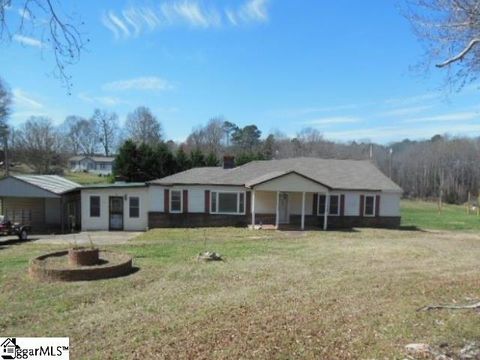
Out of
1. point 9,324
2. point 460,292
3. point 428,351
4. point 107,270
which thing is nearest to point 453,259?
point 460,292

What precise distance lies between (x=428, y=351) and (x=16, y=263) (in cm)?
1163

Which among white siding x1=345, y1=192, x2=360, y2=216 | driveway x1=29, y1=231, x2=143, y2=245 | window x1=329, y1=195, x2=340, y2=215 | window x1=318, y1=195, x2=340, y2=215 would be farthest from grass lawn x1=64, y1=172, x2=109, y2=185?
white siding x1=345, y1=192, x2=360, y2=216

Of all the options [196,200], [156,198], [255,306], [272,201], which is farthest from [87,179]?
[255,306]

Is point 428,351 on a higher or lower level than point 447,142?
lower

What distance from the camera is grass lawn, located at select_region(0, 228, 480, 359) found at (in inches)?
213

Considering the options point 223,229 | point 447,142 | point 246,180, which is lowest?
point 223,229

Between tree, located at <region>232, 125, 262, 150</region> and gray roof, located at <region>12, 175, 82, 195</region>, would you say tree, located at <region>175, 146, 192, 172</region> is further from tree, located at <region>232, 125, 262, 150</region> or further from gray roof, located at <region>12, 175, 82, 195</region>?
tree, located at <region>232, 125, 262, 150</region>

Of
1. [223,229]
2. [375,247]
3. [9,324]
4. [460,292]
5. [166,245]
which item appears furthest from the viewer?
[223,229]

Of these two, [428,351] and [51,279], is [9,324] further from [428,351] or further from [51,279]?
[428,351]

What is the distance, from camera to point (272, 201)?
2433cm

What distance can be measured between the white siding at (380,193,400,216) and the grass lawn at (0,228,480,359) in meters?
11.5

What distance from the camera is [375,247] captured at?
50.6 feet

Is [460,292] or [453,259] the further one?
[453,259]

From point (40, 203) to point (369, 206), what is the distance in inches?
791
